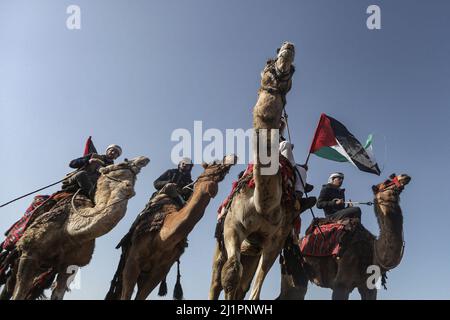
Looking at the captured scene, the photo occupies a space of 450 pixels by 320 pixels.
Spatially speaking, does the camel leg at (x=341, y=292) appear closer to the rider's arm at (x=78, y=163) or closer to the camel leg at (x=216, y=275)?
the camel leg at (x=216, y=275)

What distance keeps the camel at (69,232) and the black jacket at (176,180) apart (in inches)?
69.6

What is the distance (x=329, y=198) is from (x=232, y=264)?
6569 mm

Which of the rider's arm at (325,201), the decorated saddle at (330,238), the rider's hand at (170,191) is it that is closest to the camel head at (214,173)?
the rider's hand at (170,191)

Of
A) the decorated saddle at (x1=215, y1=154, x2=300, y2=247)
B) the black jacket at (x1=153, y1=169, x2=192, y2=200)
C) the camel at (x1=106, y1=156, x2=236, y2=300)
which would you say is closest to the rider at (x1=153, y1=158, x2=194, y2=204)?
the black jacket at (x1=153, y1=169, x2=192, y2=200)

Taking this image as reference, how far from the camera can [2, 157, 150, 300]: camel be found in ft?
26.5

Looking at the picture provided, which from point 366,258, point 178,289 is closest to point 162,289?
point 178,289

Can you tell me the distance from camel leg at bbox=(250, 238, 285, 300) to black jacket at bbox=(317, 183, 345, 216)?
5034mm

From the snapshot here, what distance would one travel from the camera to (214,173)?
29.6ft

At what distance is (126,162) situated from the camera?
8.77 metres

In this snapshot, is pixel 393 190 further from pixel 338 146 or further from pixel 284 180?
pixel 284 180

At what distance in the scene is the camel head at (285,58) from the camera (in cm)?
634

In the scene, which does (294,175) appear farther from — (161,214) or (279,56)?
(161,214)

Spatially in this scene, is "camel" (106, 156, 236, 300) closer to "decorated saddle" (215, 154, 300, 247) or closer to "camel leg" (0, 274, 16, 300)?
"decorated saddle" (215, 154, 300, 247)

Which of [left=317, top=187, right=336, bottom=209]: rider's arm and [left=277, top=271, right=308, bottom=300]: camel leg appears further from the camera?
[left=317, top=187, right=336, bottom=209]: rider's arm
